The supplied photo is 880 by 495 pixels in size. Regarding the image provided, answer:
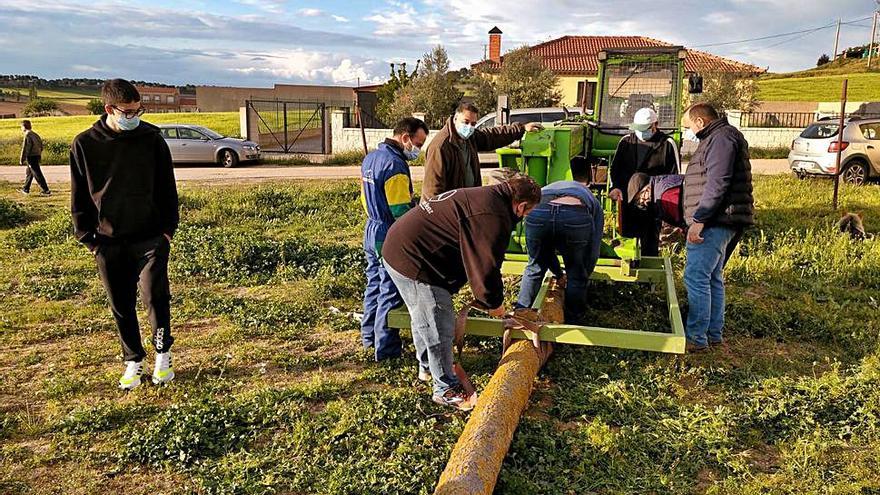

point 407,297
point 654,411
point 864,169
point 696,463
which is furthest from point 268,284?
point 864,169

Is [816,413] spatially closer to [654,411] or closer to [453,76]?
[654,411]

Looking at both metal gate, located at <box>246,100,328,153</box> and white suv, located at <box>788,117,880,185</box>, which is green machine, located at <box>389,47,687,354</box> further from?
metal gate, located at <box>246,100,328,153</box>

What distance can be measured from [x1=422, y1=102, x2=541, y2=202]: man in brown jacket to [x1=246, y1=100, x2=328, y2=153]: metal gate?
1874 centimetres

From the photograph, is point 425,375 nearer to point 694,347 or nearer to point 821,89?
point 694,347

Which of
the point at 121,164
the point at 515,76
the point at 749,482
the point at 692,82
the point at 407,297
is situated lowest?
the point at 749,482

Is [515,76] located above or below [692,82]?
above

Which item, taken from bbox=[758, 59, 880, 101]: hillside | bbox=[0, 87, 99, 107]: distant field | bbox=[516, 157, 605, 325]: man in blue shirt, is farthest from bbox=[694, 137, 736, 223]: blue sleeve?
bbox=[0, 87, 99, 107]: distant field

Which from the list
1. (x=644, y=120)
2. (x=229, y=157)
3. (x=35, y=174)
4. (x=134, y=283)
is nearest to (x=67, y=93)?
(x=229, y=157)

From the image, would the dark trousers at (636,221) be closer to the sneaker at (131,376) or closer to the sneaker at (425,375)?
the sneaker at (425,375)

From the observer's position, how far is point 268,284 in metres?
7.24

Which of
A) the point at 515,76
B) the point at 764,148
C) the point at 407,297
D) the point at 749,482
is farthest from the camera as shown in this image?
the point at 515,76

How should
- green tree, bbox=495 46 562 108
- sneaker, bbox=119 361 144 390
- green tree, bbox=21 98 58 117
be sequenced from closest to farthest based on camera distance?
sneaker, bbox=119 361 144 390 → green tree, bbox=495 46 562 108 → green tree, bbox=21 98 58 117

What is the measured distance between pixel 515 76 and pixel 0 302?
72.3ft

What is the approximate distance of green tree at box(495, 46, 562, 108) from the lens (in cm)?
2572
